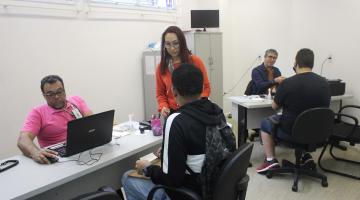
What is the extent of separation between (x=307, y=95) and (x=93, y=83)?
2.49 meters

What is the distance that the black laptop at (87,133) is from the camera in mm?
1700

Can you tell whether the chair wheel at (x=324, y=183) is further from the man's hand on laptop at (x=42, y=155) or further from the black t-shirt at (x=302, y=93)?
the man's hand on laptop at (x=42, y=155)

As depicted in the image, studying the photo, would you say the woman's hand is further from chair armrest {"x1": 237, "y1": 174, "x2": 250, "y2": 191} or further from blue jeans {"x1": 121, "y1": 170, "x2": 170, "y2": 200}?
chair armrest {"x1": 237, "y1": 174, "x2": 250, "y2": 191}

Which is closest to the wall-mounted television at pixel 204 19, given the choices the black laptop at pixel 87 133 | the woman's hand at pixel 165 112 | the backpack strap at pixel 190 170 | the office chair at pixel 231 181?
the woman's hand at pixel 165 112

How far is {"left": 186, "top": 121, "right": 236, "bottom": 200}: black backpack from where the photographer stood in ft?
4.64

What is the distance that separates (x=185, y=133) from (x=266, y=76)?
8.82 feet

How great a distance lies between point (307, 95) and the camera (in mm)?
2645

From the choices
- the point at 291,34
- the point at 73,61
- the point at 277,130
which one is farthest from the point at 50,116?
the point at 291,34

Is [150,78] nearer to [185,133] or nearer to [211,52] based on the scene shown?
[211,52]

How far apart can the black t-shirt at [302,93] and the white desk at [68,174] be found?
4.26 feet

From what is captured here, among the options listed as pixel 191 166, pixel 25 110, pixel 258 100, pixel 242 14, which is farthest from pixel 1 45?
pixel 242 14

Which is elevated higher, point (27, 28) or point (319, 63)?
point (27, 28)

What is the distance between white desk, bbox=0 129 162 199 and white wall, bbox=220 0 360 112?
9.82 ft

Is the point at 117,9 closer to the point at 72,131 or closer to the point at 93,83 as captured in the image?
the point at 93,83
